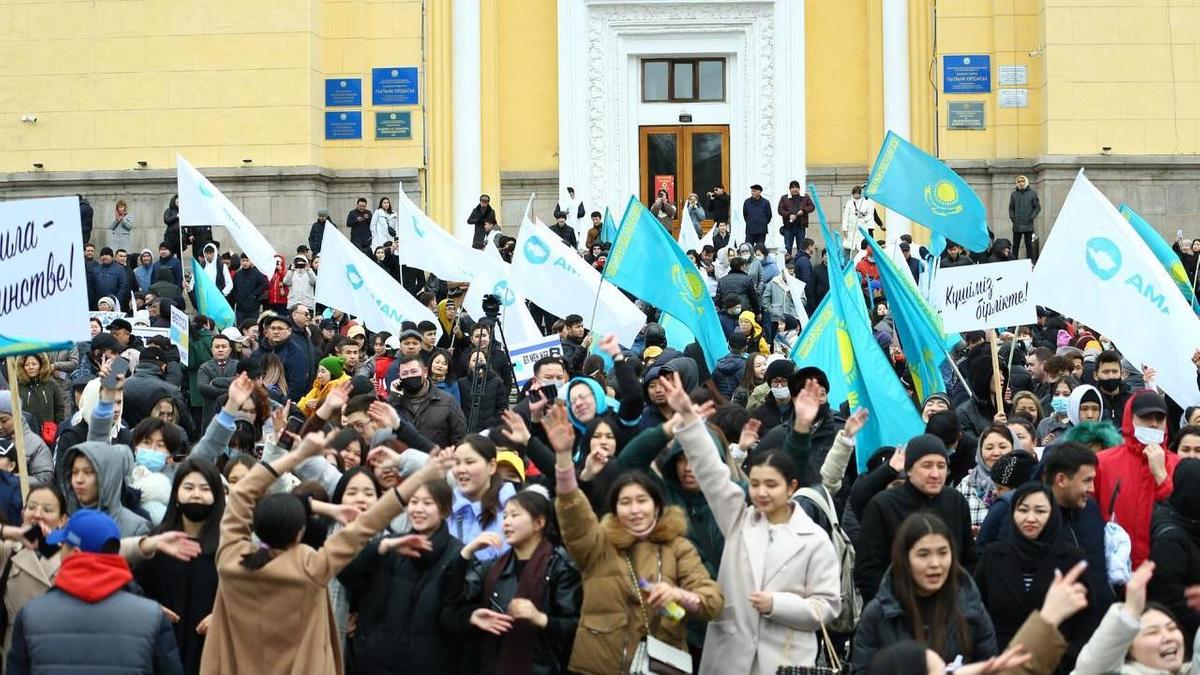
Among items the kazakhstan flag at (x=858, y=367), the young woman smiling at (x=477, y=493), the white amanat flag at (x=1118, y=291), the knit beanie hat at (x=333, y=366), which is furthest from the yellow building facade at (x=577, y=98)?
the young woman smiling at (x=477, y=493)

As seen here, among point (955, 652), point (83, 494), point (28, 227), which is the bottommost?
point (955, 652)

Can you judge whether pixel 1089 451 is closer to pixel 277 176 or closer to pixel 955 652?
pixel 955 652

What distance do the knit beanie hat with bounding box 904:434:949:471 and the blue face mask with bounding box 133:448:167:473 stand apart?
364 cm

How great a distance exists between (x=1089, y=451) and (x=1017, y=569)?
0.69 meters

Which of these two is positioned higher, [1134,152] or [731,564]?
[1134,152]

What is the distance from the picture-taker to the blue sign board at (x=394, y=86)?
29922mm

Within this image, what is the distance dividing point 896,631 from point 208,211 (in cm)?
1241

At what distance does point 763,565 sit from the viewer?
7824mm

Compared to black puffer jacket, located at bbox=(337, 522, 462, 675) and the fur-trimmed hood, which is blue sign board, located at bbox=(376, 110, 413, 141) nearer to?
Result: black puffer jacket, located at bbox=(337, 522, 462, 675)

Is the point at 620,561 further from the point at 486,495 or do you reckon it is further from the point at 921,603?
the point at 921,603

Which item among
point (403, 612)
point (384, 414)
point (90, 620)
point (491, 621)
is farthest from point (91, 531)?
point (384, 414)

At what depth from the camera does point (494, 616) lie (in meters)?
7.90

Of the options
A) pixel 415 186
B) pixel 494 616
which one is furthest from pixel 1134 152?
pixel 494 616

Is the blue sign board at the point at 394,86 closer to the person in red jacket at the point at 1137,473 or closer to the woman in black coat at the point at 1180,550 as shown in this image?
the person in red jacket at the point at 1137,473
